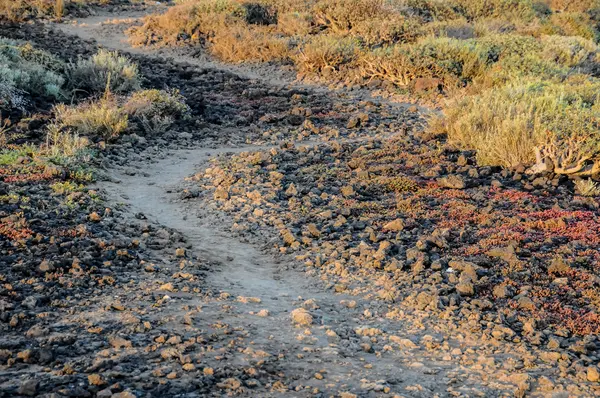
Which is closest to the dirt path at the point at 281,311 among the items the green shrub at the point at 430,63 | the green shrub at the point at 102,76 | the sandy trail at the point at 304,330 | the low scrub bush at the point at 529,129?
the sandy trail at the point at 304,330

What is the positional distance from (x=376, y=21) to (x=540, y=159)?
30.0ft

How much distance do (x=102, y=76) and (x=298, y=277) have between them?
8.12 m

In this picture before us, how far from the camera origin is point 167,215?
23.9 ft

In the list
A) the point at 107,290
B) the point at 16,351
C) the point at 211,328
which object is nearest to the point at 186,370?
the point at 211,328

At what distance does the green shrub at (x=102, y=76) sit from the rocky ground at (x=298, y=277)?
2.77 meters

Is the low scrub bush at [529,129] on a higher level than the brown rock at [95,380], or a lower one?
higher

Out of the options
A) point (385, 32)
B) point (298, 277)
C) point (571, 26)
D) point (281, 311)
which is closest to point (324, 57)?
point (385, 32)

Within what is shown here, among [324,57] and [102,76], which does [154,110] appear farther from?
[324,57]

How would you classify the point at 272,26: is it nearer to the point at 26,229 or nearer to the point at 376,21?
the point at 376,21

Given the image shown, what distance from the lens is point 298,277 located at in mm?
5777

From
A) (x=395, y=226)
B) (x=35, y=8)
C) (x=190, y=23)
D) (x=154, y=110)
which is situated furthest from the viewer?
(x=35, y=8)

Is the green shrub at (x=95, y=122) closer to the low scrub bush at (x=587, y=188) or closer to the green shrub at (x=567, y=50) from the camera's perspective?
the low scrub bush at (x=587, y=188)

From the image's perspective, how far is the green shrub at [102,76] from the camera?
12266 mm

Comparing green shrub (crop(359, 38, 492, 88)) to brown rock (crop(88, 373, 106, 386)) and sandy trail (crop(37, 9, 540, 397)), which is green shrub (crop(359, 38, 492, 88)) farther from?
brown rock (crop(88, 373, 106, 386))
